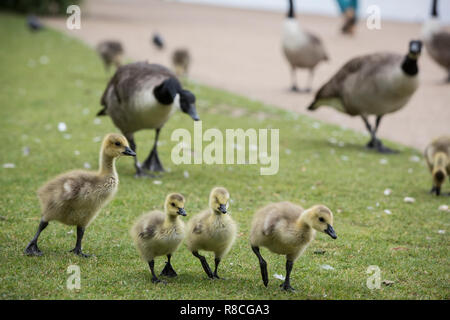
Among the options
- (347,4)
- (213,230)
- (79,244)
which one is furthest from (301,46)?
(347,4)

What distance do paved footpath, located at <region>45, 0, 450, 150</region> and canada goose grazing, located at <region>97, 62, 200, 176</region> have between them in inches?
246

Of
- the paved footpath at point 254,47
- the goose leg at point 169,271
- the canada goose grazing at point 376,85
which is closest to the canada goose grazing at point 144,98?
the goose leg at point 169,271

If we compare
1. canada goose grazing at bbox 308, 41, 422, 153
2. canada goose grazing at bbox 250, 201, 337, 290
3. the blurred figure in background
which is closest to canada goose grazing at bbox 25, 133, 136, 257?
canada goose grazing at bbox 250, 201, 337, 290

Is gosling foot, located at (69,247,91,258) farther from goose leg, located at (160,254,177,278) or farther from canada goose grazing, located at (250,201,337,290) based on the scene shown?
canada goose grazing, located at (250,201,337,290)

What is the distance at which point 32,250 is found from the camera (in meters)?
5.47

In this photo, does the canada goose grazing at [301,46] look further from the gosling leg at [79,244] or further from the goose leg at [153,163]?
the gosling leg at [79,244]

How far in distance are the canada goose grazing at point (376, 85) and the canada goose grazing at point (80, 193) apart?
20.6 feet

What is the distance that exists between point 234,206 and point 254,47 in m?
18.9

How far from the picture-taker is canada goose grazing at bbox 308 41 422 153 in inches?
395

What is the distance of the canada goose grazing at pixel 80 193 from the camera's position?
5.23 metres

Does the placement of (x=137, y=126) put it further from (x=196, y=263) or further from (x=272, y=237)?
(x=272, y=237)

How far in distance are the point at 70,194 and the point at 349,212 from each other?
152 inches

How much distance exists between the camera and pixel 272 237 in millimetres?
4824
